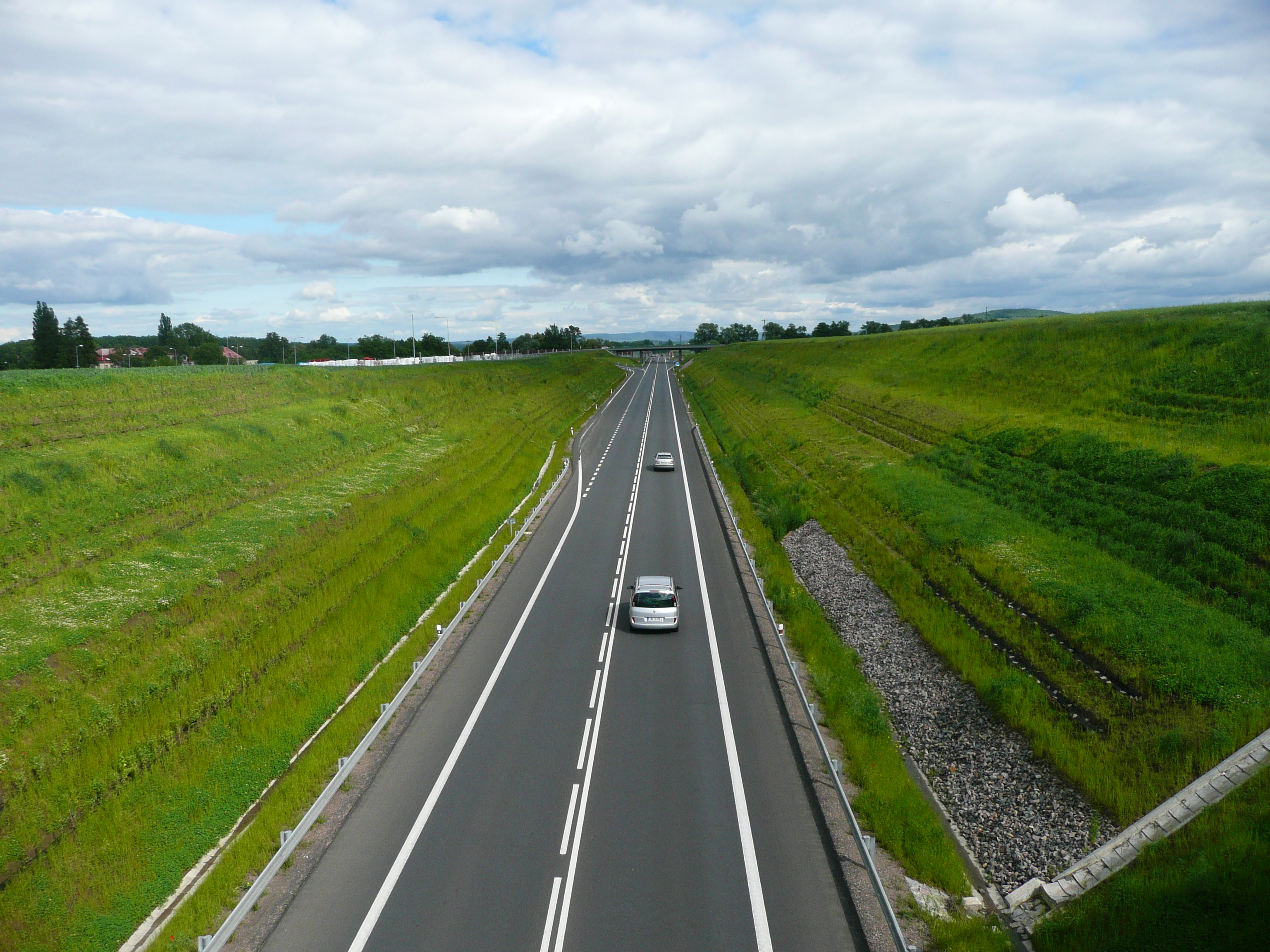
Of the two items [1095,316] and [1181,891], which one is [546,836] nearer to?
[1181,891]

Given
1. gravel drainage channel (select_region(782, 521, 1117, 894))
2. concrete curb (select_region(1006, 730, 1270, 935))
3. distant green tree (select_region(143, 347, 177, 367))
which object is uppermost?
distant green tree (select_region(143, 347, 177, 367))

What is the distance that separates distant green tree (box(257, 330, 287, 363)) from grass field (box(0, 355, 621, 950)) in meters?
123

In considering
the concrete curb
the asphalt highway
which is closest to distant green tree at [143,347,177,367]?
the asphalt highway

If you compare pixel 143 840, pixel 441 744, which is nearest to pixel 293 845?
pixel 143 840

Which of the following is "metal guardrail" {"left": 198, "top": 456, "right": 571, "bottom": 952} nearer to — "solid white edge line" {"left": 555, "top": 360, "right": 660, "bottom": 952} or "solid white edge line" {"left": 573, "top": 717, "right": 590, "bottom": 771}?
"solid white edge line" {"left": 573, "top": 717, "right": 590, "bottom": 771}

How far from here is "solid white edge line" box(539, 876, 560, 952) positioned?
10117 millimetres

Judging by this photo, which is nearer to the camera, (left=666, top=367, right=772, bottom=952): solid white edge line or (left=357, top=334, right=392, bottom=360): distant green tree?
(left=666, top=367, right=772, bottom=952): solid white edge line

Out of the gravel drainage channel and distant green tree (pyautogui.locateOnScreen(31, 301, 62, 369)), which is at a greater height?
distant green tree (pyautogui.locateOnScreen(31, 301, 62, 369))

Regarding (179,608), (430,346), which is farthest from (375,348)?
(179,608)

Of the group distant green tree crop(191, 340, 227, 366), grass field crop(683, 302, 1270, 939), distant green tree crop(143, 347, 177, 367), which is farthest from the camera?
distant green tree crop(191, 340, 227, 366)

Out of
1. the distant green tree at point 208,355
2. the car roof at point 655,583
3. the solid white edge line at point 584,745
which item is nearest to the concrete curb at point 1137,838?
the solid white edge line at point 584,745

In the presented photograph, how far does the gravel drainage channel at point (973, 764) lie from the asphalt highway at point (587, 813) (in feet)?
11.3

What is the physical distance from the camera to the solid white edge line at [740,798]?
10.6 metres

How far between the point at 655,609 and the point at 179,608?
14913 millimetres
